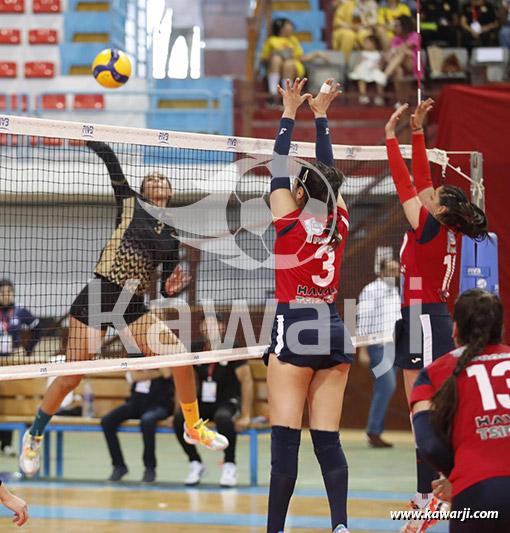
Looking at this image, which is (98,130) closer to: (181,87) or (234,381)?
(234,381)

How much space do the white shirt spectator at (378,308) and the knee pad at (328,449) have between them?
2596 millimetres

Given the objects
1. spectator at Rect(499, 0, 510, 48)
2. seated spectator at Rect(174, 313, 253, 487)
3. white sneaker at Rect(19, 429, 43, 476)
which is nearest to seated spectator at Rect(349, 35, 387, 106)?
spectator at Rect(499, 0, 510, 48)

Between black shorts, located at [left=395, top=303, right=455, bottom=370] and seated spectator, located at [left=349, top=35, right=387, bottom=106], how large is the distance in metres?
9.24

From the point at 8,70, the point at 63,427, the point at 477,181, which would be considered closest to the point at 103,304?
the point at 477,181

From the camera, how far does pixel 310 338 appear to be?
5078mm

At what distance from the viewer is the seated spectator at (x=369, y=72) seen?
48.9ft

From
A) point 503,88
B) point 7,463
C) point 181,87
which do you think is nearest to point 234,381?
point 7,463

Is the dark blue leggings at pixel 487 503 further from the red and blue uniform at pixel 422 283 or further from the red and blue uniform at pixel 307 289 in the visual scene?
the red and blue uniform at pixel 422 283

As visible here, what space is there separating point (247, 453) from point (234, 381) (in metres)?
2.27

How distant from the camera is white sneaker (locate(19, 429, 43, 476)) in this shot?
672cm

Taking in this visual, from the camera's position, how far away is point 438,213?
222 inches

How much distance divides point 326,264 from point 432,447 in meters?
1.78

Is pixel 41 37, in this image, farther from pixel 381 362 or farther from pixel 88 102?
pixel 381 362

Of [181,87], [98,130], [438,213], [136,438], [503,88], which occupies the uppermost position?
[181,87]
